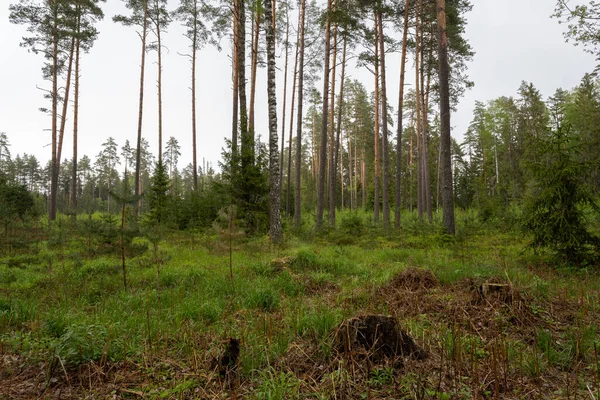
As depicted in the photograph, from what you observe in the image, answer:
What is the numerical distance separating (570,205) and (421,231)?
6137 mm

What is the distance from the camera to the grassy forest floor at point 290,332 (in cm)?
235

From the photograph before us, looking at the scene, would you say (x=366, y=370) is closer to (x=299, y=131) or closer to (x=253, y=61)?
(x=299, y=131)

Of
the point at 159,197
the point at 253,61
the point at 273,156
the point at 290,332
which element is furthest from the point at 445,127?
the point at 159,197

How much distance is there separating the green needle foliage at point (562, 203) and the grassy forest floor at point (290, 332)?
0.59 metres

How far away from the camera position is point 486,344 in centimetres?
306

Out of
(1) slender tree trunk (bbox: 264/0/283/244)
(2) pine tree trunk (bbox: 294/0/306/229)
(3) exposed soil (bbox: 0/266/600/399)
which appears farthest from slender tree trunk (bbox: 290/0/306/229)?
(3) exposed soil (bbox: 0/266/600/399)

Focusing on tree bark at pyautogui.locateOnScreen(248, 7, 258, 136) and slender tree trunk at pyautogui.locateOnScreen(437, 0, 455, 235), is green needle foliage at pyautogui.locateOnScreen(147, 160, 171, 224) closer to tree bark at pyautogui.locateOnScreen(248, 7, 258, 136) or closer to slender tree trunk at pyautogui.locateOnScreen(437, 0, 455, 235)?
tree bark at pyautogui.locateOnScreen(248, 7, 258, 136)

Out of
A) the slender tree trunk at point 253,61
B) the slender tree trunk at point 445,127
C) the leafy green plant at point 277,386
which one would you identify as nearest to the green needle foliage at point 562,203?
the slender tree trunk at point 445,127

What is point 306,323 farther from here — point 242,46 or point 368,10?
point 368,10

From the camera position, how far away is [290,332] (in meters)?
3.29

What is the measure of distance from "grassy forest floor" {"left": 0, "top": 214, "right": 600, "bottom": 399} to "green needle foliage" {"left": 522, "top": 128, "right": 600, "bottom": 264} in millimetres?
594

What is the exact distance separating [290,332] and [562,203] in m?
6.75

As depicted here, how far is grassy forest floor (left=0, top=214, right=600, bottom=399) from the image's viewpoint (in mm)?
2350

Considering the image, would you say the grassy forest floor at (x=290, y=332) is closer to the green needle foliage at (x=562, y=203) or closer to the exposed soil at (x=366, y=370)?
the exposed soil at (x=366, y=370)
